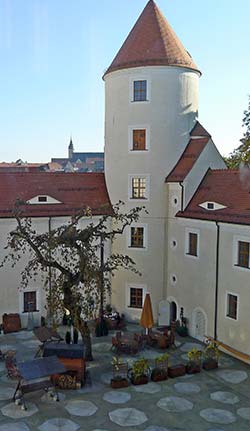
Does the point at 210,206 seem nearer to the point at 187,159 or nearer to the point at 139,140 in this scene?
the point at 187,159

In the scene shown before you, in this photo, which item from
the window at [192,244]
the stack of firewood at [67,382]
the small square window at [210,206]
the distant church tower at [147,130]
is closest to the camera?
the stack of firewood at [67,382]

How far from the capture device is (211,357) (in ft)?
68.7

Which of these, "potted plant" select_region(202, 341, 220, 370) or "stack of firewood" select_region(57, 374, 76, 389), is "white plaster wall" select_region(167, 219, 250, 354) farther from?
"stack of firewood" select_region(57, 374, 76, 389)

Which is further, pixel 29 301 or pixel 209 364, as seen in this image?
pixel 29 301

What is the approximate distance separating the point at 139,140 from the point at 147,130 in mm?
801

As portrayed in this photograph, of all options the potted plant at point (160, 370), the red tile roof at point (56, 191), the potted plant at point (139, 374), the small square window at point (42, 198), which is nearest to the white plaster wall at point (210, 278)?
the potted plant at point (160, 370)

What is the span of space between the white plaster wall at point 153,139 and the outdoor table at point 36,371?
A: 10.8 meters

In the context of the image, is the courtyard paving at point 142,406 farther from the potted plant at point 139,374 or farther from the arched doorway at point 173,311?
the arched doorway at point 173,311

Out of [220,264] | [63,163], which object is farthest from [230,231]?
[63,163]

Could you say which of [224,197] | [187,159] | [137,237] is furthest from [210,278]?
[187,159]

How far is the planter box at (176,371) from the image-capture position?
19.6 metres

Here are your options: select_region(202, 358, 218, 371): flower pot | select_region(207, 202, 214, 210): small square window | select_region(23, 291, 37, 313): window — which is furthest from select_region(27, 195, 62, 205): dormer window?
select_region(202, 358, 218, 371): flower pot

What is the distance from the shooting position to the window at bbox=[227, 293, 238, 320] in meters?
22.1

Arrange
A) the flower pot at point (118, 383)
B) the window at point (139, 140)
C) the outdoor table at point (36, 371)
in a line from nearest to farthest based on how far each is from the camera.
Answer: the outdoor table at point (36, 371), the flower pot at point (118, 383), the window at point (139, 140)
